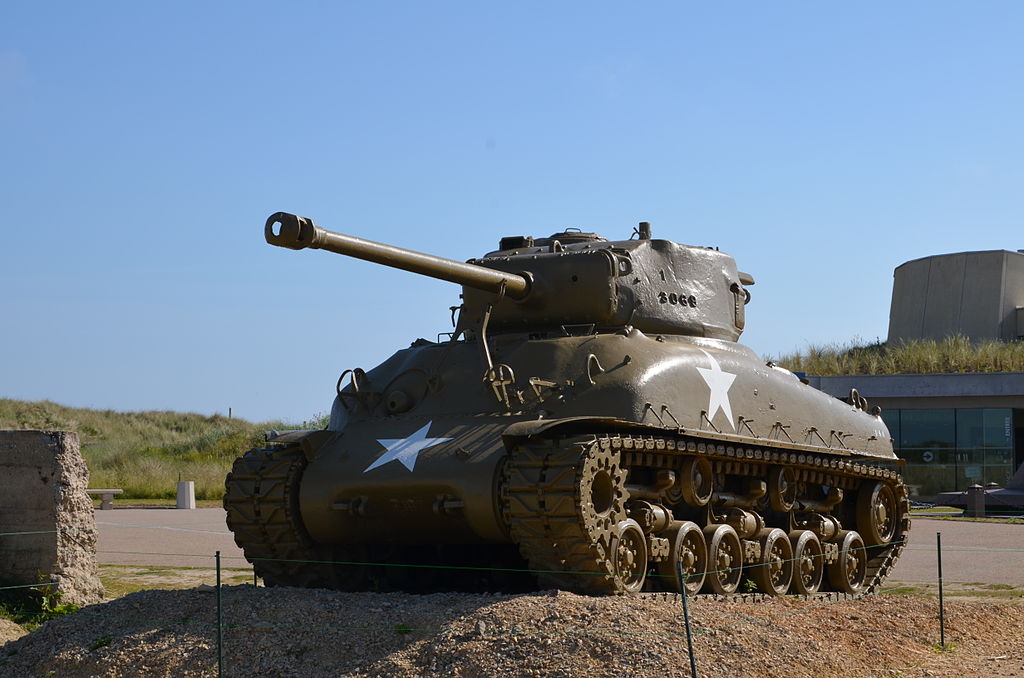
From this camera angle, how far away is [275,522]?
12.4 metres

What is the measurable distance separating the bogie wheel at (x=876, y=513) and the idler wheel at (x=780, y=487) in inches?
80.7

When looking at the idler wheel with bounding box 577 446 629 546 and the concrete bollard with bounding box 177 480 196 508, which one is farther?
the concrete bollard with bounding box 177 480 196 508

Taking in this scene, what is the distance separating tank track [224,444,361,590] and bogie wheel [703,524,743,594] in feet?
11.5

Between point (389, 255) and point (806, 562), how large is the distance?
20.4ft

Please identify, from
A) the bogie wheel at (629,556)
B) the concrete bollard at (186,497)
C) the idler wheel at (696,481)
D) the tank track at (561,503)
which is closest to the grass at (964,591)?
the idler wheel at (696,481)

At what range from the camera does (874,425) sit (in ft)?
56.1

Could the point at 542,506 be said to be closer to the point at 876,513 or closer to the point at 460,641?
the point at 460,641

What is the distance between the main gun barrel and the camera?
10.3 meters

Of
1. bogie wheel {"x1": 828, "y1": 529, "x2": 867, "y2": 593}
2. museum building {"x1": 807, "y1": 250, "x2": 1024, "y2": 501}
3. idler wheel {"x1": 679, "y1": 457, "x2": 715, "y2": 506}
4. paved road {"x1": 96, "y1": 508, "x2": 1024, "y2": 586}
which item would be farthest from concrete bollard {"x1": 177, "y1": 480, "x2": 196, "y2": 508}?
idler wheel {"x1": 679, "y1": 457, "x2": 715, "y2": 506}

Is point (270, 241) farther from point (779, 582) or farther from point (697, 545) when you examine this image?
point (779, 582)

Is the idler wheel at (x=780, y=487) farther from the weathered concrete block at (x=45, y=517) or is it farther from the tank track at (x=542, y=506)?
the weathered concrete block at (x=45, y=517)

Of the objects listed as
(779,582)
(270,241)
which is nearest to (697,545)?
(779,582)

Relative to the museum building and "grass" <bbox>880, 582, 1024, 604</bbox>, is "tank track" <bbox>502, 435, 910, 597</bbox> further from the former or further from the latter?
the museum building

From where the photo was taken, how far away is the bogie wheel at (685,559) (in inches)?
477
